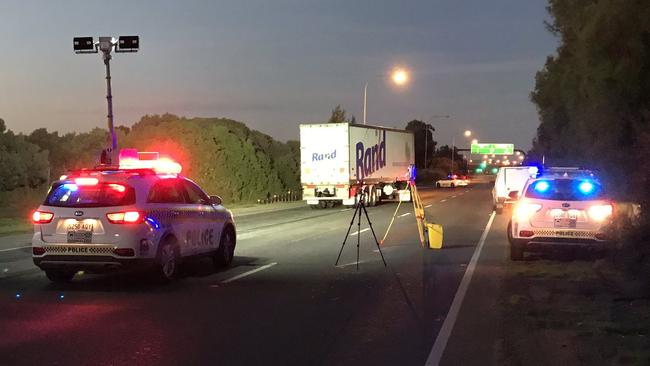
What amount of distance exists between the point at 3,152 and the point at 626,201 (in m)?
40.0

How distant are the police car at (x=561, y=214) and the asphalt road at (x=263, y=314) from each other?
997 millimetres

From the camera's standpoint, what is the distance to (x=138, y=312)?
29.3 ft

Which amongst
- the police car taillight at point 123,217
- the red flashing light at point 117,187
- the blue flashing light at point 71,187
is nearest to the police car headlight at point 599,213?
the police car taillight at point 123,217

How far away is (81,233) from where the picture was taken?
10.5 metres

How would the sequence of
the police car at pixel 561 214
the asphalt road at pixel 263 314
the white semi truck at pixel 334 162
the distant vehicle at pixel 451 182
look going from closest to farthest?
1. the asphalt road at pixel 263 314
2. the police car at pixel 561 214
3. the white semi truck at pixel 334 162
4. the distant vehicle at pixel 451 182

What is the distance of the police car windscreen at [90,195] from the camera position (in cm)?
1059

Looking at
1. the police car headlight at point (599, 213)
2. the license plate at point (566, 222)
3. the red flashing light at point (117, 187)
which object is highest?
the red flashing light at point (117, 187)

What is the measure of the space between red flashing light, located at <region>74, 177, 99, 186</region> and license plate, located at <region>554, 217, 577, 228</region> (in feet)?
26.3

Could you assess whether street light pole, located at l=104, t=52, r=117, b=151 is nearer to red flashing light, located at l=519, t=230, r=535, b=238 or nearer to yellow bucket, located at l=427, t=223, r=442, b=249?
yellow bucket, located at l=427, t=223, r=442, b=249

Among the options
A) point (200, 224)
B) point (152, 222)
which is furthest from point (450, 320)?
point (200, 224)

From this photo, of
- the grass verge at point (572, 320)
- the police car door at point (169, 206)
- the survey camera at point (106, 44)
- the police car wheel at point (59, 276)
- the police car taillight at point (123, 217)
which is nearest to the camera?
the grass verge at point (572, 320)

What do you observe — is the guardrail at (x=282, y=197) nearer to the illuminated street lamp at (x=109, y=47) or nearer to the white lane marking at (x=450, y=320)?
the illuminated street lamp at (x=109, y=47)

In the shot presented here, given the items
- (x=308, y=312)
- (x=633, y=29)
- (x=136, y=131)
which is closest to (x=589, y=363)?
(x=308, y=312)

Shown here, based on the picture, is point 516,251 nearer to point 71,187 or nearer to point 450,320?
point 450,320
